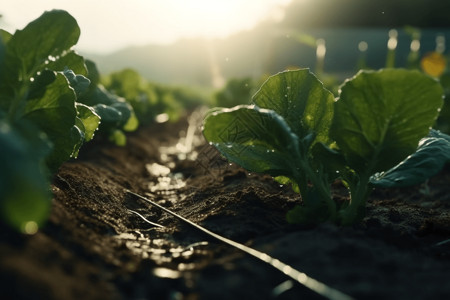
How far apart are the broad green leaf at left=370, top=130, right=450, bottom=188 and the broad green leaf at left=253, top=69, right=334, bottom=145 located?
14.7 inches

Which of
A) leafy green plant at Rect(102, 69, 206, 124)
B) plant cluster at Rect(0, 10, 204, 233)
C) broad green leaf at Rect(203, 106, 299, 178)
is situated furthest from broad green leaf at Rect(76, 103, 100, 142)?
leafy green plant at Rect(102, 69, 206, 124)

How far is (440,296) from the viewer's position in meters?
1.57

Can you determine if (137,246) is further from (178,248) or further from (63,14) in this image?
(63,14)

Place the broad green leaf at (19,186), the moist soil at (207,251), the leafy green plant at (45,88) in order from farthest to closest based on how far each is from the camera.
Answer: the leafy green plant at (45,88), the moist soil at (207,251), the broad green leaf at (19,186)

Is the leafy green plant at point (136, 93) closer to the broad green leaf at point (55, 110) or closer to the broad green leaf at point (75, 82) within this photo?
the broad green leaf at point (75, 82)

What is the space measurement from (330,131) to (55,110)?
126 cm

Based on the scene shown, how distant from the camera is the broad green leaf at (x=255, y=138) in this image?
81.1 inches

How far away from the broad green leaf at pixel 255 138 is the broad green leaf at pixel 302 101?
0.60ft

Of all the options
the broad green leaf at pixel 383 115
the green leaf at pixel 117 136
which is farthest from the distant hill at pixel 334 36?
the broad green leaf at pixel 383 115

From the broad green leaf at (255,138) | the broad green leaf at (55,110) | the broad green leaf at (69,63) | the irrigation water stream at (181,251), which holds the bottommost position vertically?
the irrigation water stream at (181,251)

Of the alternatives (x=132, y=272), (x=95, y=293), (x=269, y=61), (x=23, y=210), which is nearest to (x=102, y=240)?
(x=132, y=272)

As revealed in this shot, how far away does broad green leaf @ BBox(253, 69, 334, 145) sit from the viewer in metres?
2.37

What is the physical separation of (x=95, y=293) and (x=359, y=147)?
4.38 feet

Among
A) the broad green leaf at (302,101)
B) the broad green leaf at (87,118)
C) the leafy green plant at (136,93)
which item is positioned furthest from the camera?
the leafy green plant at (136,93)
